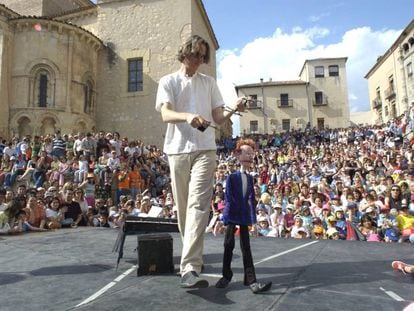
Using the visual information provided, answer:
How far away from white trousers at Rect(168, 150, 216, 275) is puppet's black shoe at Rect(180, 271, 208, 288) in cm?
6

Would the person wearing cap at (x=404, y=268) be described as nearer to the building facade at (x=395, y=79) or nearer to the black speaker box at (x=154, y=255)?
the black speaker box at (x=154, y=255)

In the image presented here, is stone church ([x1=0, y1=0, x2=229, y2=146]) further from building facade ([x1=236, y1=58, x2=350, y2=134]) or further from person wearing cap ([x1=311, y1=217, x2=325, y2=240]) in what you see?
building facade ([x1=236, y1=58, x2=350, y2=134])

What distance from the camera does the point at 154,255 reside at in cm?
345

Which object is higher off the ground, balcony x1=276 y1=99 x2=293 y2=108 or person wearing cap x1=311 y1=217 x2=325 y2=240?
balcony x1=276 y1=99 x2=293 y2=108

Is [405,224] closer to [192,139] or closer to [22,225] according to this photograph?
[192,139]

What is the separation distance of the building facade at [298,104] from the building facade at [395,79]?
14.8 feet

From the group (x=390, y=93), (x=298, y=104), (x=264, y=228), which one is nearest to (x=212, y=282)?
(x=264, y=228)

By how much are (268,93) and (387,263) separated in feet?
155

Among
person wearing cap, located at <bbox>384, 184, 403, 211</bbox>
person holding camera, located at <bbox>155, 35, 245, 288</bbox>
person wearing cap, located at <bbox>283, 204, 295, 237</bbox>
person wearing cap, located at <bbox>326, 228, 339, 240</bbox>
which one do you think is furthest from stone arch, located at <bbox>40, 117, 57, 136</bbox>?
person holding camera, located at <bbox>155, 35, 245, 288</bbox>

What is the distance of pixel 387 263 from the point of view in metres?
3.91

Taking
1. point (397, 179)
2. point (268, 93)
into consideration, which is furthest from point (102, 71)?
point (268, 93)

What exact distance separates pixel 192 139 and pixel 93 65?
23625mm

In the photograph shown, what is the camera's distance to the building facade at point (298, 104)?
49594 millimetres

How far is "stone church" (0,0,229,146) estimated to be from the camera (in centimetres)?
2198
